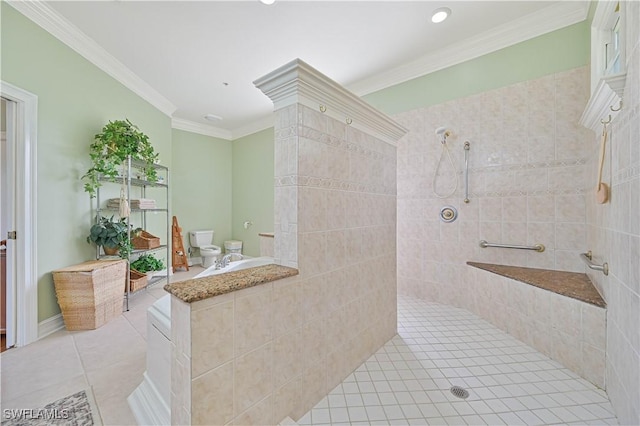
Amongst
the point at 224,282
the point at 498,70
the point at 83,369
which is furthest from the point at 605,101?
the point at 83,369

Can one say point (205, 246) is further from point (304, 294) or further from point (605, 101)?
point (605, 101)

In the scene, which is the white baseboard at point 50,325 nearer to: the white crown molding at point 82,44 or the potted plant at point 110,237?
the potted plant at point 110,237

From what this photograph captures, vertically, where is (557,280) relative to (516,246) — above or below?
below

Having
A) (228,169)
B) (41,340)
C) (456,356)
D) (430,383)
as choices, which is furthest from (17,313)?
(228,169)

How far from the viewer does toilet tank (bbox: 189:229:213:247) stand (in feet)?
15.4

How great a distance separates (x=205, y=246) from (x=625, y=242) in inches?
199

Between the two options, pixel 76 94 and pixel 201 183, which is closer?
pixel 76 94

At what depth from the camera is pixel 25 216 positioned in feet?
6.53

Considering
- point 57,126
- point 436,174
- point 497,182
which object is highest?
point 57,126

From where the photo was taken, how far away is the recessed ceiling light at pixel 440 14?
212 centimetres

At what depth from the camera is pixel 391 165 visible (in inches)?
79.0

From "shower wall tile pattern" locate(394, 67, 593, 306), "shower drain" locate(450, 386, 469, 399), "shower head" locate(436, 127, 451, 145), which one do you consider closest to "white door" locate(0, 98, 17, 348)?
"shower drain" locate(450, 386, 469, 399)

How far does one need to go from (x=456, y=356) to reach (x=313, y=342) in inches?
44.9

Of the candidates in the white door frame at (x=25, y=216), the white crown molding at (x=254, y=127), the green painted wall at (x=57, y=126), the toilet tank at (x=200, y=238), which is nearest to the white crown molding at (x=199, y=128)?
the white crown molding at (x=254, y=127)
